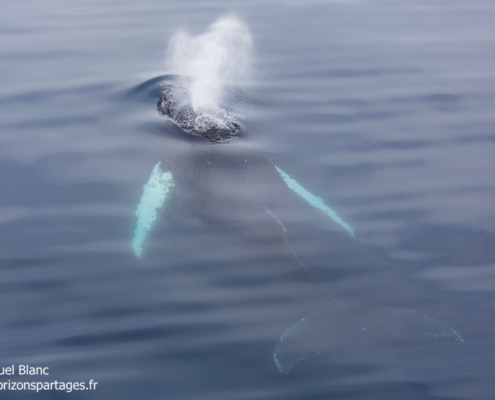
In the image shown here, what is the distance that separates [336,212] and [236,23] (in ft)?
41.9

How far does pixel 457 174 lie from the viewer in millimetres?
10508

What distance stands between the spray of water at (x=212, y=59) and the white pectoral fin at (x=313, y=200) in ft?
11.4

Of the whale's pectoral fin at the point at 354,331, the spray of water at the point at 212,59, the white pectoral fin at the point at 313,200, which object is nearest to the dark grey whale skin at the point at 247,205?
the white pectoral fin at the point at 313,200

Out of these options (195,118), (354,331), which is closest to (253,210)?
(354,331)

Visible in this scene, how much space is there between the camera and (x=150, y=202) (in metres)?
9.57

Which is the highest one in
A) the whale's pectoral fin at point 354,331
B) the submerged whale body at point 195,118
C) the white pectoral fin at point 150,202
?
the submerged whale body at point 195,118

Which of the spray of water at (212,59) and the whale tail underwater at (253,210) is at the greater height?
the spray of water at (212,59)

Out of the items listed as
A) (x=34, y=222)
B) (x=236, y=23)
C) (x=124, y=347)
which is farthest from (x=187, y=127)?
(x=236, y=23)

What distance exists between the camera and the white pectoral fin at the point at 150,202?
28.2 ft

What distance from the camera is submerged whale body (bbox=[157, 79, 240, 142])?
11.4 metres

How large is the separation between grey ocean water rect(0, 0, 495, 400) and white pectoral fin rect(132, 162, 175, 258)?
9.7 inches

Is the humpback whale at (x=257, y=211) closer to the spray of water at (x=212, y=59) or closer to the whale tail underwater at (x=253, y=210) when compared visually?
the whale tail underwater at (x=253, y=210)

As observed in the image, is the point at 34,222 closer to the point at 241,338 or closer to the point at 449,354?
the point at 241,338

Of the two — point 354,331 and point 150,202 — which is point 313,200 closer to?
point 354,331
